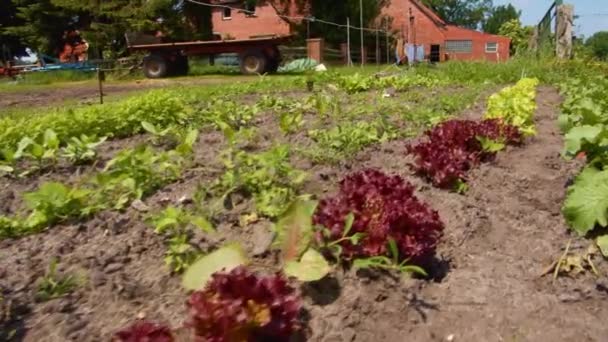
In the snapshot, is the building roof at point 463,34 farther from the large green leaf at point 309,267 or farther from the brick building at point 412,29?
the large green leaf at point 309,267

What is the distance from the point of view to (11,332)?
1.83m

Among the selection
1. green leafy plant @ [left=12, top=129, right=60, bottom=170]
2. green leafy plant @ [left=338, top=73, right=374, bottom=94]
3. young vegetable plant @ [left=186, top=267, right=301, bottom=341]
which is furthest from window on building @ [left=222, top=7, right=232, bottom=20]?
young vegetable plant @ [left=186, top=267, right=301, bottom=341]

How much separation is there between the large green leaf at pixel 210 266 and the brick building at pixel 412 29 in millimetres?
30330

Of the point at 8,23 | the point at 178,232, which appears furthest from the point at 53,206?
the point at 8,23

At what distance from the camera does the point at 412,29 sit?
37.9 m

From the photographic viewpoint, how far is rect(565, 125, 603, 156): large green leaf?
2975mm

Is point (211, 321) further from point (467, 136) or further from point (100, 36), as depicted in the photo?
point (100, 36)

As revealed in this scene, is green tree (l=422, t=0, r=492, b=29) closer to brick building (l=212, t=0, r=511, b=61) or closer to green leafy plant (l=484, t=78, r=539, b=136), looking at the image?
brick building (l=212, t=0, r=511, b=61)

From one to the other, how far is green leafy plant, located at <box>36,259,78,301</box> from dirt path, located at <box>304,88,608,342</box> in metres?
0.88

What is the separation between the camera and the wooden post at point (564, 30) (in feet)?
43.6

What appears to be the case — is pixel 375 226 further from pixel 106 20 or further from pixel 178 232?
pixel 106 20

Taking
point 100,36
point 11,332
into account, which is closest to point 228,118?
point 11,332

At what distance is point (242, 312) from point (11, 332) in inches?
29.5

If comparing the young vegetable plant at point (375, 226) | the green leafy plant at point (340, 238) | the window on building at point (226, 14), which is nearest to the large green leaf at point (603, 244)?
the young vegetable plant at point (375, 226)
